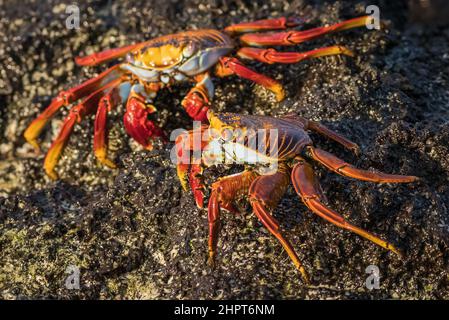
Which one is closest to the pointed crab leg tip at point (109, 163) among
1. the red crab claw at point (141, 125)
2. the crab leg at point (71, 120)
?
the red crab claw at point (141, 125)

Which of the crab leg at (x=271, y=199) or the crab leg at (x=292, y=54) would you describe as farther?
the crab leg at (x=292, y=54)

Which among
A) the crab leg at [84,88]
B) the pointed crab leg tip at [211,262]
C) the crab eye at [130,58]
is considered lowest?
the pointed crab leg tip at [211,262]

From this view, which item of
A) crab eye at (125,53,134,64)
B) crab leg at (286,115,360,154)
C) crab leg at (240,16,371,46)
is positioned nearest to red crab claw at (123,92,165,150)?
crab eye at (125,53,134,64)

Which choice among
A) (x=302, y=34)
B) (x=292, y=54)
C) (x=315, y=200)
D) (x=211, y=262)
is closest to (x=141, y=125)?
(x=292, y=54)

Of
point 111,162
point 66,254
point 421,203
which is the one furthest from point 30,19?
point 421,203

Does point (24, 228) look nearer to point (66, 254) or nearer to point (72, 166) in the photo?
point (66, 254)

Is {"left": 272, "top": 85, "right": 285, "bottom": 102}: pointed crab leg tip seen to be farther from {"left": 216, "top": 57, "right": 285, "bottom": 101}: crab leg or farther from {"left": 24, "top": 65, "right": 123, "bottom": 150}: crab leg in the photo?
{"left": 24, "top": 65, "right": 123, "bottom": 150}: crab leg

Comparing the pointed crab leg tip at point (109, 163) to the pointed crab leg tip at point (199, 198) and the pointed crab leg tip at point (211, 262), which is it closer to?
the pointed crab leg tip at point (199, 198)
